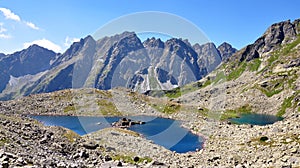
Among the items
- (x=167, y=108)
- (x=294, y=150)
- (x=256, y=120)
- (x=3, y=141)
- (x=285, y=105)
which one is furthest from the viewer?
(x=285, y=105)

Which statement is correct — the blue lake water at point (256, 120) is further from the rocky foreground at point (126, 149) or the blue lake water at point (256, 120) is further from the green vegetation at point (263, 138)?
the green vegetation at point (263, 138)

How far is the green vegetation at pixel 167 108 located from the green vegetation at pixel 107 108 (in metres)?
23.7

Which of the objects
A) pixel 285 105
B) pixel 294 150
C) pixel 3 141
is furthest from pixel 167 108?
pixel 3 141

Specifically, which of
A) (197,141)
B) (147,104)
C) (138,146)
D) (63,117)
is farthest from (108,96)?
(138,146)

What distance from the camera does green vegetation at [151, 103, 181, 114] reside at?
6142 inches

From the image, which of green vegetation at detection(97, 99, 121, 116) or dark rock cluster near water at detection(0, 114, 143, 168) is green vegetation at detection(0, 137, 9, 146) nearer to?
dark rock cluster near water at detection(0, 114, 143, 168)

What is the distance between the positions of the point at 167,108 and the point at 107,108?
112ft

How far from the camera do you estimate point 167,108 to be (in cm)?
16200

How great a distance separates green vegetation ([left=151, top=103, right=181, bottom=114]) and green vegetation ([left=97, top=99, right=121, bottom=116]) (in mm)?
23705

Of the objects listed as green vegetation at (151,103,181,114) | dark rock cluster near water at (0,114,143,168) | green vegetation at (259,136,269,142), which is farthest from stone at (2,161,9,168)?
green vegetation at (151,103,181,114)

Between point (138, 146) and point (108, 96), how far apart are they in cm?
11340

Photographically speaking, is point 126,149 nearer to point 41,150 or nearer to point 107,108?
point 41,150

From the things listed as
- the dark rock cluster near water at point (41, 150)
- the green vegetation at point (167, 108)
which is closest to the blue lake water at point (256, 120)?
the green vegetation at point (167, 108)

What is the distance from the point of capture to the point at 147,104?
536ft
